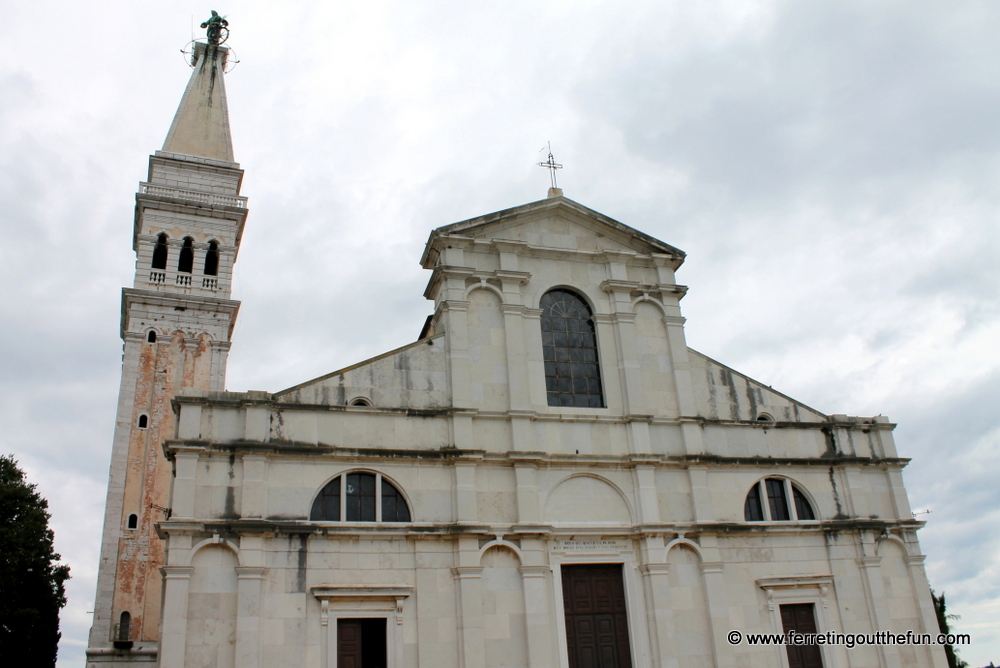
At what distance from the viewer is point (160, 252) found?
32.2m

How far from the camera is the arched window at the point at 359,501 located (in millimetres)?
16516

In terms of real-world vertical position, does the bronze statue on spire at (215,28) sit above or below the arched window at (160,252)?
above

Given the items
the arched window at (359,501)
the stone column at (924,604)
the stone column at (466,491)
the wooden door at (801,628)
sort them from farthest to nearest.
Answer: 1. the stone column at (924,604)
2. the wooden door at (801,628)
3. the stone column at (466,491)
4. the arched window at (359,501)

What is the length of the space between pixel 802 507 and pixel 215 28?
3625 centimetres

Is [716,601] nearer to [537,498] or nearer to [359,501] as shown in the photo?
[537,498]

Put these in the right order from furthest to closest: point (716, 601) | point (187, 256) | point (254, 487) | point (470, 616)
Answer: point (187, 256)
point (716, 601)
point (470, 616)
point (254, 487)

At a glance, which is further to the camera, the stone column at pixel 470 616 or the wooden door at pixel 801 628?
the wooden door at pixel 801 628

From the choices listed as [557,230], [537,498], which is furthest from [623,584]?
[557,230]

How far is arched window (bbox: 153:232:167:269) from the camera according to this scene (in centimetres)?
3189

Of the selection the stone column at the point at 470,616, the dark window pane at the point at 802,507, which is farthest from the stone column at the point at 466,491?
the dark window pane at the point at 802,507

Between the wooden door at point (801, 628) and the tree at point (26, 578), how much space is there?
2546cm

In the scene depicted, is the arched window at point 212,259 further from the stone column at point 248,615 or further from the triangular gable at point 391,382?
the stone column at point 248,615

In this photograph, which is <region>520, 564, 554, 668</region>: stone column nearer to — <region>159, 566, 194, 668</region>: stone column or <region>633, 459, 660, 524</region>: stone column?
<region>633, 459, 660, 524</region>: stone column

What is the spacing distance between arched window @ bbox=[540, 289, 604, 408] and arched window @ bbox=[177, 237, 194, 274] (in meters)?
18.5
